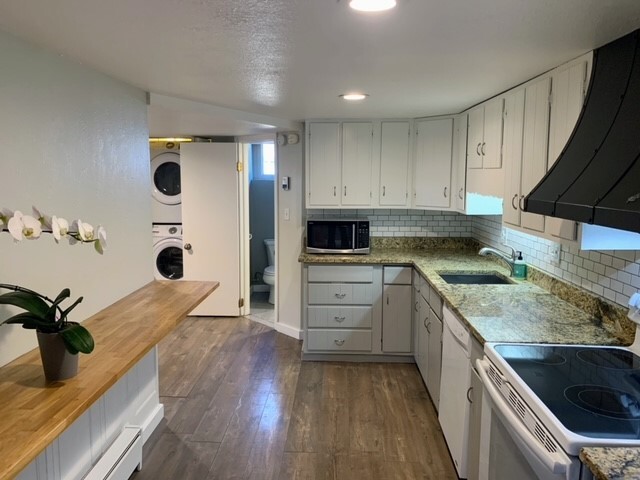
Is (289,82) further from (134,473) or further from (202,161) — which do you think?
(202,161)

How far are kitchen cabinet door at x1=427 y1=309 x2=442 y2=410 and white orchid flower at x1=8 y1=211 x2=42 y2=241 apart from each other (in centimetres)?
229

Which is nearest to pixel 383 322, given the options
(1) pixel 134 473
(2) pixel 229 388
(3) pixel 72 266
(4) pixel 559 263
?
(2) pixel 229 388

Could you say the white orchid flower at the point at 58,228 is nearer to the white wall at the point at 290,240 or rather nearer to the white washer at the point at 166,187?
the white wall at the point at 290,240

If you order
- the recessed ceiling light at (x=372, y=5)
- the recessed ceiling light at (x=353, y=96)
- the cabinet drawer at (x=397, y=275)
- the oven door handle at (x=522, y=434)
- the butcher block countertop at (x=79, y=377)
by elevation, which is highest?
the recessed ceiling light at (x=353, y=96)

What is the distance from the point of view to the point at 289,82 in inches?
→ 98.0

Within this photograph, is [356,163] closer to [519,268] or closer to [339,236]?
[339,236]

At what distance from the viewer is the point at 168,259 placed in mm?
5570

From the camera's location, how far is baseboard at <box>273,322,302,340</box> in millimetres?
4566

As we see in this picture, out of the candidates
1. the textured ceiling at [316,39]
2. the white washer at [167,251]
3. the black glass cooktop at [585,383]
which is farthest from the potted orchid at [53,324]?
the white washer at [167,251]

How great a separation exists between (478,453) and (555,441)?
0.93 m

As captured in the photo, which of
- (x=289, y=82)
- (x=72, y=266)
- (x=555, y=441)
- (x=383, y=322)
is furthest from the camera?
(x=383, y=322)

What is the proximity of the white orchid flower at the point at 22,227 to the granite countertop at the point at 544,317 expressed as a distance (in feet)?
5.44

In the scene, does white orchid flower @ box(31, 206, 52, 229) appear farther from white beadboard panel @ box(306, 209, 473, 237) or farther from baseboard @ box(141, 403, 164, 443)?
white beadboard panel @ box(306, 209, 473, 237)

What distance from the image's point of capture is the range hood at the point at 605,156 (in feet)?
4.63
